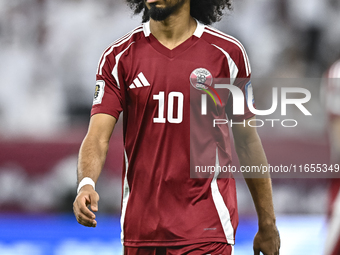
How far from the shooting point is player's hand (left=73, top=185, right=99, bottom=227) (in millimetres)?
2326

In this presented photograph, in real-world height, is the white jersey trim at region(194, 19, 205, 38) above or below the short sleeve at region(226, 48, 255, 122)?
above

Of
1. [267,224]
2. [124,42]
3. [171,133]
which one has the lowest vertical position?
[267,224]

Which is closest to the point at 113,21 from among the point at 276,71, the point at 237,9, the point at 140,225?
the point at 237,9

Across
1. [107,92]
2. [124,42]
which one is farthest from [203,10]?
[107,92]

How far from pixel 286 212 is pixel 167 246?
4310 mm

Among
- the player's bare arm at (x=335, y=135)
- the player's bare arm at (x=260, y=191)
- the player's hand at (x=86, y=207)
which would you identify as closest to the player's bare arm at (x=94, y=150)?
the player's hand at (x=86, y=207)

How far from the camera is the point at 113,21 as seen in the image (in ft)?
25.8

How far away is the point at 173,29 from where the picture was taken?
10.1ft

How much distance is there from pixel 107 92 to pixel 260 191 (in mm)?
1045

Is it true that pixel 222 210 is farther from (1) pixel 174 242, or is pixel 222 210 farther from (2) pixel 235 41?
(2) pixel 235 41

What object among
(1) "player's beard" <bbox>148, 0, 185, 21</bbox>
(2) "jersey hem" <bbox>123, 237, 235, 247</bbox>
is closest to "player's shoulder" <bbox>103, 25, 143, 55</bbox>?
(1) "player's beard" <bbox>148, 0, 185, 21</bbox>

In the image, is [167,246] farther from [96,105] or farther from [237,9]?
[237,9]

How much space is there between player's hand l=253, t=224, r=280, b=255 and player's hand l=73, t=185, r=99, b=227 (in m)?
1.10

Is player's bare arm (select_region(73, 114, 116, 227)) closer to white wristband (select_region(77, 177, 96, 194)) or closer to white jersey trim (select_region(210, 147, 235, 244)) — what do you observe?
white wristband (select_region(77, 177, 96, 194))
